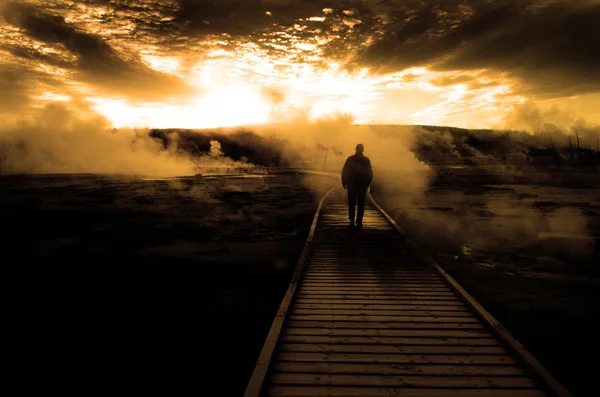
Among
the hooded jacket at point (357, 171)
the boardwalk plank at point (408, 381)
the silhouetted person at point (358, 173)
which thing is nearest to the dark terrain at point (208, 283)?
the boardwalk plank at point (408, 381)

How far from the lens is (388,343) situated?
430 cm

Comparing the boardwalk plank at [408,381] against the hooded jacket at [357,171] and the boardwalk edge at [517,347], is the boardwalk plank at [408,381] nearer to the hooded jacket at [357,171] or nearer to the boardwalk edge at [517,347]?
the boardwalk edge at [517,347]

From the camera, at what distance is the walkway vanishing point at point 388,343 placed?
3.48m

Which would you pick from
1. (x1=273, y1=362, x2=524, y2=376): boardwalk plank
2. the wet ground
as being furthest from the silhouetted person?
(x1=273, y1=362, x2=524, y2=376): boardwalk plank

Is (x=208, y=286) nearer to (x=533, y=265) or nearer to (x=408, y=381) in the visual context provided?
(x=408, y=381)

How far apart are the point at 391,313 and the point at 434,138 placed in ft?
456

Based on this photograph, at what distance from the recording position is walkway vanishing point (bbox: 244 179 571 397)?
3.48m

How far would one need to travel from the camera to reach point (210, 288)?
7.79 metres

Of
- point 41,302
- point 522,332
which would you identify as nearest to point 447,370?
point 522,332

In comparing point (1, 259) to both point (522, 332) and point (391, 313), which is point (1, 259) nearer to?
point (391, 313)

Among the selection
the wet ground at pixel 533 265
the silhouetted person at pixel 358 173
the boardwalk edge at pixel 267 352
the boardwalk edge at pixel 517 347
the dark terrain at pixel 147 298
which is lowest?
the dark terrain at pixel 147 298

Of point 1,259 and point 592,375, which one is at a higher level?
point 592,375

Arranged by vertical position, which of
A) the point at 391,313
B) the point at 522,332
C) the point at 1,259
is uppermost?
the point at 391,313

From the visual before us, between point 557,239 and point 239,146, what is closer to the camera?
point 557,239
